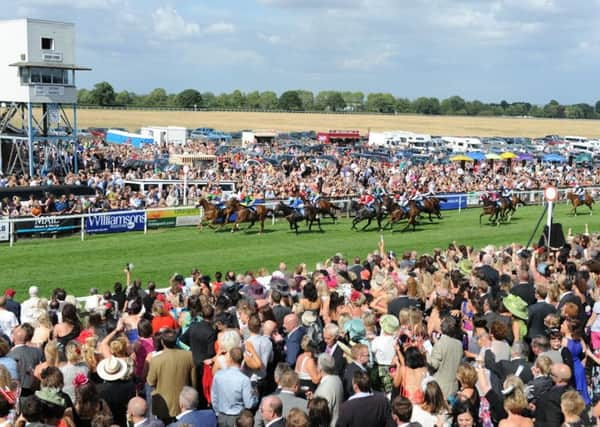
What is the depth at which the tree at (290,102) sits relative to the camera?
15275 centimetres

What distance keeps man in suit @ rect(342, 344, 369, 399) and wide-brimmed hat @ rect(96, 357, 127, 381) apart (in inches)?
71.3

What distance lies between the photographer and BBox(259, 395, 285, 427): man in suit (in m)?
4.80

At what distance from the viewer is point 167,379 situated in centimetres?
588

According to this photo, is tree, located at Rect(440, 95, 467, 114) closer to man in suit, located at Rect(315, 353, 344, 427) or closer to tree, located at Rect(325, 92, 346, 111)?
tree, located at Rect(325, 92, 346, 111)

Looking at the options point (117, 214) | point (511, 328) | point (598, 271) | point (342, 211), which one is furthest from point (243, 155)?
point (511, 328)

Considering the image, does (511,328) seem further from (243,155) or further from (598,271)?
(243,155)

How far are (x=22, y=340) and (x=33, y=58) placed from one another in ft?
94.6

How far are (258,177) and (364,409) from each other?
26.3 m

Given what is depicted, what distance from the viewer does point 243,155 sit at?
39906 mm

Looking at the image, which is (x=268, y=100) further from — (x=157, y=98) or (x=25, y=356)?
(x=25, y=356)

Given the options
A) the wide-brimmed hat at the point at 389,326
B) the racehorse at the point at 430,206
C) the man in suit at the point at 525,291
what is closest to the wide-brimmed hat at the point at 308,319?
the wide-brimmed hat at the point at 389,326

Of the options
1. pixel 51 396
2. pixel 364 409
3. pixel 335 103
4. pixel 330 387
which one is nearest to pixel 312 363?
pixel 330 387

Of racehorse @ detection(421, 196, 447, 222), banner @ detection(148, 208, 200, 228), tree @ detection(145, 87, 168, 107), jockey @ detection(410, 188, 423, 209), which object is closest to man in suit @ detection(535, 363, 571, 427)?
banner @ detection(148, 208, 200, 228)

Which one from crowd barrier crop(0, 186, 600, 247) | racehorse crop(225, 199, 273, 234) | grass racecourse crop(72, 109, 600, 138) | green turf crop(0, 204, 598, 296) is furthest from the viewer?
grass racecourse crop(72, 109, 600, 138)
